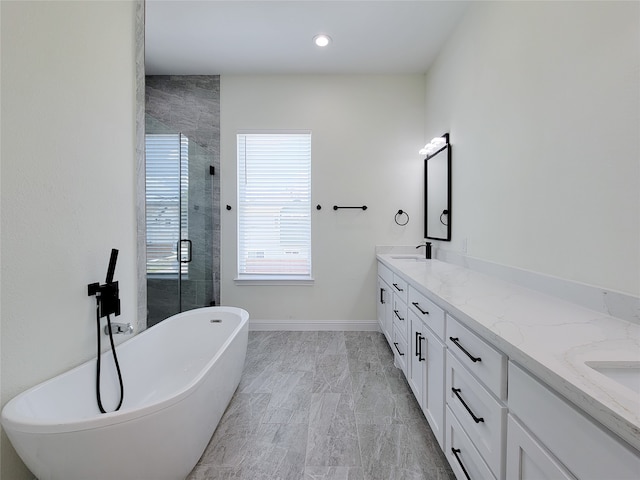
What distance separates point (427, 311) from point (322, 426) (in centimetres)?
95

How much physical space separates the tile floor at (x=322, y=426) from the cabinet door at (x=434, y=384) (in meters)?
0.19

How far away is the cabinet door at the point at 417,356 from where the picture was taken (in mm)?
1675

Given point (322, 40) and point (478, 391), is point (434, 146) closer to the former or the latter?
point (322, 40)

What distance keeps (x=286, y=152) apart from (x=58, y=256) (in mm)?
→ 2435

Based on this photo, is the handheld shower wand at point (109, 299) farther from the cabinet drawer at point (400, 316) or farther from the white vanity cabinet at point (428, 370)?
the cabinet drawer at point (400, 316)

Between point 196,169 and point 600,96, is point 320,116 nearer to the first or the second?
point 196,169

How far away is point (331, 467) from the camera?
4.69 ft

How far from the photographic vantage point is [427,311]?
5.26 ft

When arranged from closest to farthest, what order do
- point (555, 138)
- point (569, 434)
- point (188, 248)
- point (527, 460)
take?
1. point (569, 434)
2. point (527, 460)
3. point (555, 138)
4. point (188, 248)

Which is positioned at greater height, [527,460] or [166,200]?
[166,200]

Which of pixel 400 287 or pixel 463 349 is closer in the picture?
pixel 463 349

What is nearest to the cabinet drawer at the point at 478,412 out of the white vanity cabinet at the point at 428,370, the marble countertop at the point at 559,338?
the white vanity cabinet at the point at 428,370

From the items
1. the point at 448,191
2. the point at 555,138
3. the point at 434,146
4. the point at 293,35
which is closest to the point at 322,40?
the point at 293,35

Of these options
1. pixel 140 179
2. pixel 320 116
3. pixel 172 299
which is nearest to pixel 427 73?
pixel 320 116
